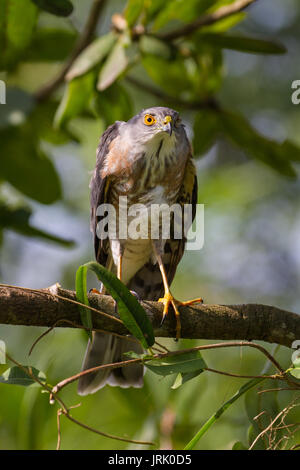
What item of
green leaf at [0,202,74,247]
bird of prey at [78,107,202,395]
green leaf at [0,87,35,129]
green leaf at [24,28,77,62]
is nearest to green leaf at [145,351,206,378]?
bird of prey at [78,107,202,395]

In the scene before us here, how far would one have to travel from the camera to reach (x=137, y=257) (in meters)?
4.50

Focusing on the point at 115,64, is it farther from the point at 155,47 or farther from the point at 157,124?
the point at 157,124

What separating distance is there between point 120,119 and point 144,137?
32 centimetres

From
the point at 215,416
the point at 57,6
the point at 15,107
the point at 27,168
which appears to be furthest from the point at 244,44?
the point at 215,416

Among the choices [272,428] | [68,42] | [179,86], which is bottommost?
[272,428]

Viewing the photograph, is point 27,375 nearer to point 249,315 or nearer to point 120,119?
point 249,315

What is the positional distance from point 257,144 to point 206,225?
210cm

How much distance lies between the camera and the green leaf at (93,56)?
370 centimetres

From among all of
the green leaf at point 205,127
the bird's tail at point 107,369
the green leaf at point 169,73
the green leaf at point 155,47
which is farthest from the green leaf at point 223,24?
the bird's tail at point 107,369

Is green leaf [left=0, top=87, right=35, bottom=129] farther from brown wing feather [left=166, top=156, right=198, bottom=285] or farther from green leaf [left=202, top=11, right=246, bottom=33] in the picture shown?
green leaf [left=202, top=11, right=246, bottom=33]

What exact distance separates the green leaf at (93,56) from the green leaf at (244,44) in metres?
0.66

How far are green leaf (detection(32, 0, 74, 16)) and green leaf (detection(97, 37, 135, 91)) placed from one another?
0.41 metres

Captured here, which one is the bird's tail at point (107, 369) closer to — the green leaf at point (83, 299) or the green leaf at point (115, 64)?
the green leaf at point (83, 299)

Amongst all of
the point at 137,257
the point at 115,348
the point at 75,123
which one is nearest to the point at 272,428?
the point at 115,348
